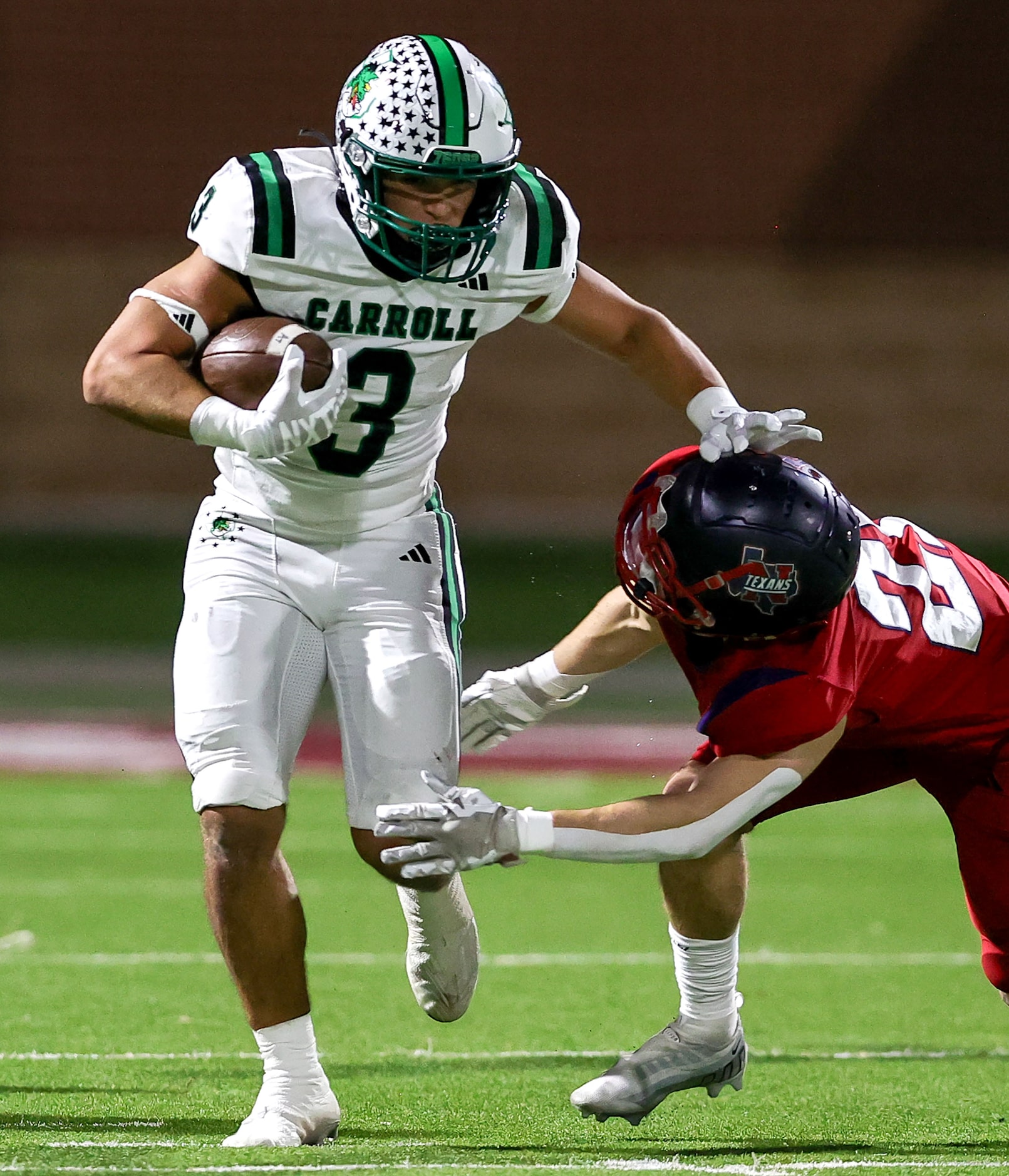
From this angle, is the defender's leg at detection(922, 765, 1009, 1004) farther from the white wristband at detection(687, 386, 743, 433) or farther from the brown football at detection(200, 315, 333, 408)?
the brown football at detection(200, 315, 333, 408)

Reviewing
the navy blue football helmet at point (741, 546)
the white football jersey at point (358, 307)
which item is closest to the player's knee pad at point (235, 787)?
the white football jersey at point (358, 307)

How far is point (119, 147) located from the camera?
1581 cm

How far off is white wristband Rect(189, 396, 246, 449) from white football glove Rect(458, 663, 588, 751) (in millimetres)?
1011

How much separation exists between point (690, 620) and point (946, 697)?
0.55m

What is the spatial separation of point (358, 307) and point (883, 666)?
1.20 metres

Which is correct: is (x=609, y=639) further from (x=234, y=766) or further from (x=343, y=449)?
(x=234, y=766)

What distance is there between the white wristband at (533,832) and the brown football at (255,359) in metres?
0.91

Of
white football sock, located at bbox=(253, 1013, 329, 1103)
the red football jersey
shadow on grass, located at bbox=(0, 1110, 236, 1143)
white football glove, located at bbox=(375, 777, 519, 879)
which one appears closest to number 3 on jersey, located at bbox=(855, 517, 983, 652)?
the red football jersey

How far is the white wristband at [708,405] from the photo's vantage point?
12.4 ft

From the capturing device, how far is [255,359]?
3.37m

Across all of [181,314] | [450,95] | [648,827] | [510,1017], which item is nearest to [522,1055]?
[510,1017]

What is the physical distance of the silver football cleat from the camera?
3.57 meters

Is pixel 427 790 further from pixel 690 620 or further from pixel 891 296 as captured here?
pixel 891 296

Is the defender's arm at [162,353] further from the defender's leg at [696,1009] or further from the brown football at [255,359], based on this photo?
the defender's leg at [696,1009]
